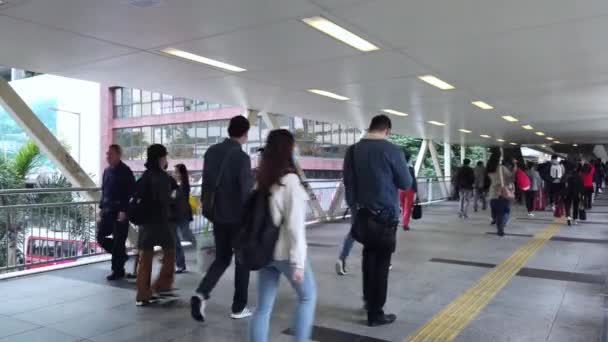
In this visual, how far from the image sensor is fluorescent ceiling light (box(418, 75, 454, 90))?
6.83 m

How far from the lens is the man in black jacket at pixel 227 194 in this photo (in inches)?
142

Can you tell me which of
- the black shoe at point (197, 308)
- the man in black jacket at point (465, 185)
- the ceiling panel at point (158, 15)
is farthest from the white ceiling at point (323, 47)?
the man in black jacket at point (465, 185)

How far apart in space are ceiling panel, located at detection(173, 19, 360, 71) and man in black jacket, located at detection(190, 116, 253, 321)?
1.26 m

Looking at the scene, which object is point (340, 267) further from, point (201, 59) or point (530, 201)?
point (530, 201)

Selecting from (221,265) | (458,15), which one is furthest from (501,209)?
(221,265)

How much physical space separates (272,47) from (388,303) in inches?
118

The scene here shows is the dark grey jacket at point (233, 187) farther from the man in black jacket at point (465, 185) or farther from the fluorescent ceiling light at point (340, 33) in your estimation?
the man in black jacket at point (465, 185)

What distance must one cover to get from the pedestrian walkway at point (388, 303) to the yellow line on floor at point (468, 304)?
0.02m

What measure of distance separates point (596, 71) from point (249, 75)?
4.93m

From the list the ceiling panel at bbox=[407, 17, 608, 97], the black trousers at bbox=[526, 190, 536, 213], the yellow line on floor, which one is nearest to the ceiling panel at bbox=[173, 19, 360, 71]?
the ceiling panel at bbox=[407, 17, 608, 97]

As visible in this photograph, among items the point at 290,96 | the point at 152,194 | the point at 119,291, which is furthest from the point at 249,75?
the point at 119,291

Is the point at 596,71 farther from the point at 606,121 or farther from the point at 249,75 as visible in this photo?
the point at 606,121

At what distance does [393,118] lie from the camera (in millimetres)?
11883

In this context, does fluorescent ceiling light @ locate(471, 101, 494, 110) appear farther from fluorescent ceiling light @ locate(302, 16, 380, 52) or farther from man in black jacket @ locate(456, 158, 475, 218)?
fluorescent ceiling light @ locate(302, 16, 380, 52)
